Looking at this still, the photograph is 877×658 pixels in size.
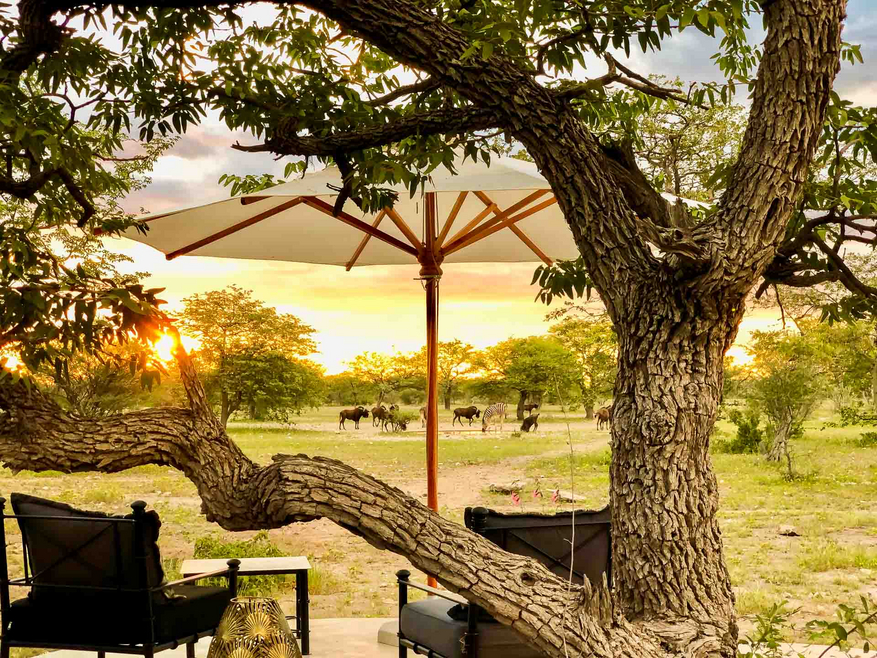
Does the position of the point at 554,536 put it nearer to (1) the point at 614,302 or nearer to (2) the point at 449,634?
(2) the point at 449,634

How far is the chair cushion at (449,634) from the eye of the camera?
287 centimetres

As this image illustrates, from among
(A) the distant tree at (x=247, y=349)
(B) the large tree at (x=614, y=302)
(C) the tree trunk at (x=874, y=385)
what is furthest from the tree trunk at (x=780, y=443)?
(B) the large tree at (x=614, y=302)

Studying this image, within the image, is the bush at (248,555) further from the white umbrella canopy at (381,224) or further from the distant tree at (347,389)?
the distant tree at (347,389)

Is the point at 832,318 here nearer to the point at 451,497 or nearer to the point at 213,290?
the point at 451,497

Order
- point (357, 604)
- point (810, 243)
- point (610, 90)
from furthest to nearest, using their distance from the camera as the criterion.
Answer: point (357, 604) < point (610, 90) < point (810, 243)

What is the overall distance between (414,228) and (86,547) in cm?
239

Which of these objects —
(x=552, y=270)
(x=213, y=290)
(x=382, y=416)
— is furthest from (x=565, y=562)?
(x=213, y=290)

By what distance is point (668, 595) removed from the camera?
197 centimetres

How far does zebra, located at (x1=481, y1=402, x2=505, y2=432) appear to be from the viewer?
Result: 47.3 ft

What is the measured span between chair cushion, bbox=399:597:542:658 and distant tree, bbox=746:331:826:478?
28.7 ft

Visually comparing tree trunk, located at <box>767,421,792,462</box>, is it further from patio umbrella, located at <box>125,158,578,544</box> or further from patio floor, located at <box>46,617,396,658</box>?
patio floor, located at <box>46,617,396,658</box>

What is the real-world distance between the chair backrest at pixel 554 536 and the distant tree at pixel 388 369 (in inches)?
458

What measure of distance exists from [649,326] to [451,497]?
10.6 meters

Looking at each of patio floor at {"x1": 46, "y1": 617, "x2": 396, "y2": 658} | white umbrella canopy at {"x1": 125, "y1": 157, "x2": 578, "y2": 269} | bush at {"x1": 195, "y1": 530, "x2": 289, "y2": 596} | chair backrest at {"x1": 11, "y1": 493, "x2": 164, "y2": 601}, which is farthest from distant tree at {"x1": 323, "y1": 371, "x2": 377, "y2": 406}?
chair backrest at {"x1": 11, "y1": 493, "x2": 164, "y2": 601}
